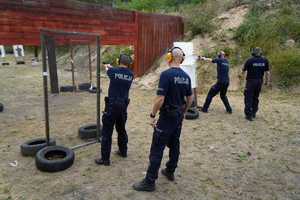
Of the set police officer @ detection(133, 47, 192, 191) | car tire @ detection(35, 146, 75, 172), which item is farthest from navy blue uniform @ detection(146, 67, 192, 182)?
car tire @ detection(35, 146, 75, 172)

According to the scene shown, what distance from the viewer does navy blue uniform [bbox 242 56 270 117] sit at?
6.60 m

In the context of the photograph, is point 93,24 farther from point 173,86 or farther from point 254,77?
point 173,86

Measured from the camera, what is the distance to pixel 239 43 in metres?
12.5

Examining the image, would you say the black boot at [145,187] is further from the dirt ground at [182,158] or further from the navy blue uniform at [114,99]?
the navy blue uniform at [114,99]

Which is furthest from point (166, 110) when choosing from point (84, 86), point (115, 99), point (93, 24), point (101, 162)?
point (84, 86)

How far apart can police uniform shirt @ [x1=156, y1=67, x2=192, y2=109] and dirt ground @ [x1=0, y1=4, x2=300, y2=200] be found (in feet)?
4.65

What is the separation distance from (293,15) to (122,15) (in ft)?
34.0

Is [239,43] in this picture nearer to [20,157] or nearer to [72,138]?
[72,138]

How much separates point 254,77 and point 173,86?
15.0 feet

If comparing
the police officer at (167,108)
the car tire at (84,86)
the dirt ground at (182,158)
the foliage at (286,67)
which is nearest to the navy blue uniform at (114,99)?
the dirt ground at (182,158)

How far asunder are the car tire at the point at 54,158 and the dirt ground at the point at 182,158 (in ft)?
0.34

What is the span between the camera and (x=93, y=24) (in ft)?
33.5

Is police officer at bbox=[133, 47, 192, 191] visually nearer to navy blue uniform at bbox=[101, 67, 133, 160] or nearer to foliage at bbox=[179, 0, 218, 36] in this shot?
navy blue uniform at bbox=[101, 67, 133, 160]

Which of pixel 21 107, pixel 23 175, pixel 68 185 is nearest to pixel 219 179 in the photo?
pixel 68 185
